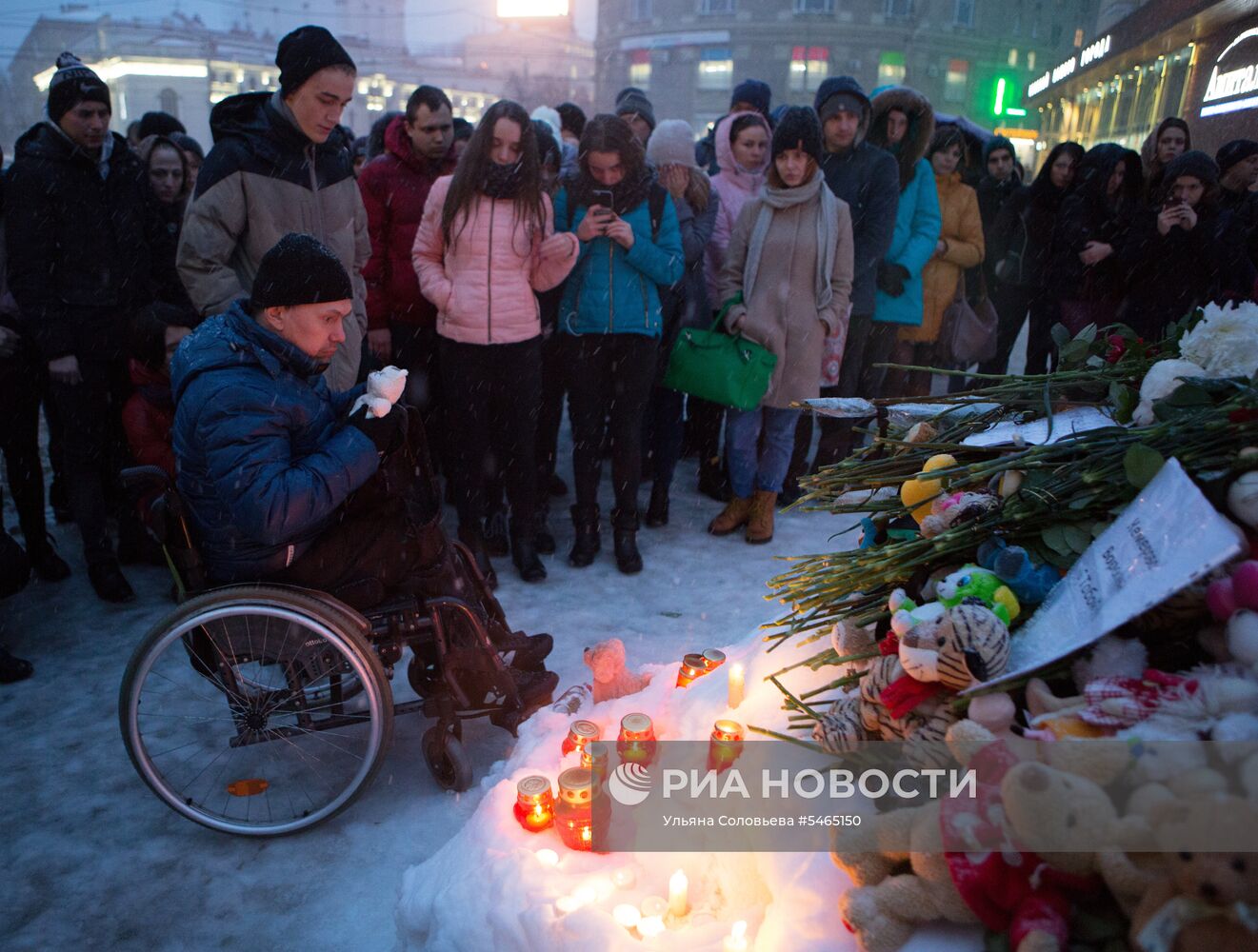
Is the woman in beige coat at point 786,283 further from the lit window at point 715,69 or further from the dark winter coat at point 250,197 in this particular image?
the lit window at point 715,69

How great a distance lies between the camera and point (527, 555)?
4.20 m

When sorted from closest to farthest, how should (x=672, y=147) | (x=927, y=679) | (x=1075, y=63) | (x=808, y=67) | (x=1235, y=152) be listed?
(x=927, y=679) < (x=672, y=147) < (x=1235, y=152) < (x=1075, y=63) < (x=808, y=67)

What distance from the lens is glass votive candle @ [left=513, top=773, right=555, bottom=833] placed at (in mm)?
2160

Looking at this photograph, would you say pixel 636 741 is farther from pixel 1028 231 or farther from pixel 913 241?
pixel 1028 231

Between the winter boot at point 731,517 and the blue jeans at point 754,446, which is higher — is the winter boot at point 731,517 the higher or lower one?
the lower one

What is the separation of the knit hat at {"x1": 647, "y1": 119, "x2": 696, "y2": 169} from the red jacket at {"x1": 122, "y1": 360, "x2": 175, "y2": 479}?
2.77m

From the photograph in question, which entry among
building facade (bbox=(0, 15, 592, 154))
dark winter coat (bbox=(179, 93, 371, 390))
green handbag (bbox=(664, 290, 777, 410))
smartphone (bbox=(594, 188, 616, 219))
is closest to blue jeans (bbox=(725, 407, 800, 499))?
green handbag (bbox=(664, 290, 777, 410))

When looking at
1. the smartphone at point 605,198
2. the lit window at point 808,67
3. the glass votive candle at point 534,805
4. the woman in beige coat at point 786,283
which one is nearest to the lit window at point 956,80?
the lit window at point 808,67

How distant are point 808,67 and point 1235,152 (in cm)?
3787

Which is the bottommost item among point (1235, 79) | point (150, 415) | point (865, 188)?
point (150, 415)

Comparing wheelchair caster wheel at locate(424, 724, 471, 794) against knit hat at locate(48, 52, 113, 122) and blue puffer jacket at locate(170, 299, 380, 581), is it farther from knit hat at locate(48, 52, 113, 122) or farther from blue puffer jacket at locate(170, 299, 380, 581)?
knit hat at locate(48, 52, 113, 122)

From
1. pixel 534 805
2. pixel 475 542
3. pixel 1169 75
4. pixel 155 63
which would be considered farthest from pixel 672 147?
pixel 155 63

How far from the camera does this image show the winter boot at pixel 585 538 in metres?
4.37

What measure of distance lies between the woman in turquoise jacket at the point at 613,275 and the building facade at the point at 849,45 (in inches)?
1507
